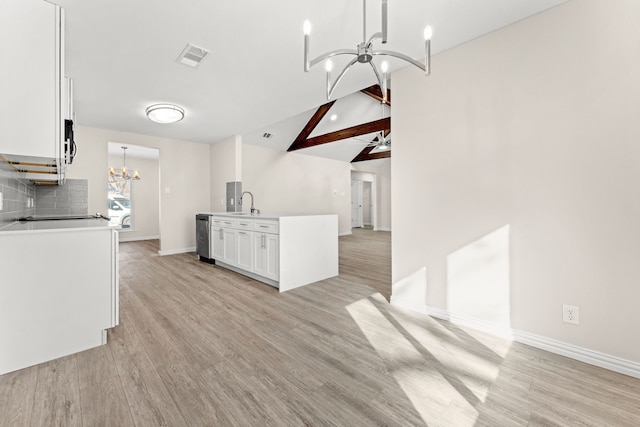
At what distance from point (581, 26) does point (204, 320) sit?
12.0 ft

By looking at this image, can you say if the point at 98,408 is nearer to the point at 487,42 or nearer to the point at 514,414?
the point at 514,414

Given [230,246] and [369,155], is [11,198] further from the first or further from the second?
[369,155]

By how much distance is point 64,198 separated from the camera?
4.28m

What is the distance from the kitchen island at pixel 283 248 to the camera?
10.5 ft

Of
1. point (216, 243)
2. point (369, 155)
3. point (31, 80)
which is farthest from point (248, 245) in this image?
point (369, 155)

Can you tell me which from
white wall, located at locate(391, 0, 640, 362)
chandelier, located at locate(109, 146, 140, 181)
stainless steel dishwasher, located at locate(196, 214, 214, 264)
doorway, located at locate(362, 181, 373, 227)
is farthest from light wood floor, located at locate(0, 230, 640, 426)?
doorway, located at locate(362, 181, 373, 227)

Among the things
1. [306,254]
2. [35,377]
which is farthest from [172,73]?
[35,377]

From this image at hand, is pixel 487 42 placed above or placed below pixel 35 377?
above

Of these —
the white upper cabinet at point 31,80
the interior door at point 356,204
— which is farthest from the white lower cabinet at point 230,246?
the interior door at point 356,204

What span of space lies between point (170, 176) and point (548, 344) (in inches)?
246

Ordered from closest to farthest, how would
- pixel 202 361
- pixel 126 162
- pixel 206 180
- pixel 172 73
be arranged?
pixel 202 361 → pixel 172 73 → pixel 206 180 → pixel 126 162

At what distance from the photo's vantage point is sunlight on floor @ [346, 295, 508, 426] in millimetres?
1355

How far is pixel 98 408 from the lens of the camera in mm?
1354

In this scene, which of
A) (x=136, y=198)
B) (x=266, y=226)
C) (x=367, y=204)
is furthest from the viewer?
(x=367, y=204)
